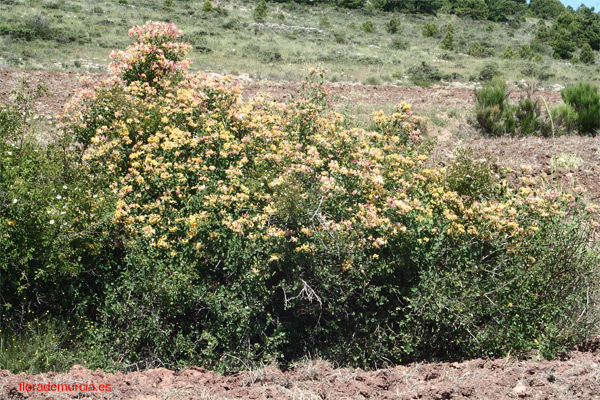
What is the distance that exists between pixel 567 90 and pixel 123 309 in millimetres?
9329

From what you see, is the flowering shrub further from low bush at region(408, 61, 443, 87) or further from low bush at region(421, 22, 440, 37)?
low bush at region(421, 22, 440, 37)

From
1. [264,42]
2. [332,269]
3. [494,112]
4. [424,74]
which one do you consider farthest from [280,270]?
[264,42]

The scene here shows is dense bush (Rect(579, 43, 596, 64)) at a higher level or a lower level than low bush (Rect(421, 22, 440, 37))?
lower

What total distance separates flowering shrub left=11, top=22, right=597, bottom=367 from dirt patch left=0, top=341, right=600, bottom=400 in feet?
0.95

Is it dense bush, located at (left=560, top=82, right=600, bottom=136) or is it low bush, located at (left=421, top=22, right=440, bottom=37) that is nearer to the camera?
dense bush, located at (left=560, top=82, right=600, bottom=136)

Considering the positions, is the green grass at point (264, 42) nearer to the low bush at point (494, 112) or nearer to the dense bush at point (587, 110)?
the low bush at point (494, 112)

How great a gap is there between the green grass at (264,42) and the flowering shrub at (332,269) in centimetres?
1439

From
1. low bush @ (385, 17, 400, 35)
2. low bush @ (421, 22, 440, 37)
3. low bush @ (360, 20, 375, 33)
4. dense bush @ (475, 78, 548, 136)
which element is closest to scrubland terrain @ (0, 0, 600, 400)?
dense bush @ (475, 78, 548, 136)

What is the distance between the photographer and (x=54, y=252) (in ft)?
14.6

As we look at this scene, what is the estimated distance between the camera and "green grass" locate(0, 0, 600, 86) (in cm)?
2116

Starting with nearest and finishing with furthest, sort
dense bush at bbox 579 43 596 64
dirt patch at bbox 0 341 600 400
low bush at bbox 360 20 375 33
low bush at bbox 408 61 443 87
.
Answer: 1. dirt patch at bbox 0 341 600 400
2. low bush at bbox 408 61 443 87
3. dense bush at bbox 579 43 596 64
4. low bush at bbox 360 20 375 33

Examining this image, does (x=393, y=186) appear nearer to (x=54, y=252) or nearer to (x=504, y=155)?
(x=54, y=252)

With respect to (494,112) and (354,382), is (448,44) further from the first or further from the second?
(354,382)

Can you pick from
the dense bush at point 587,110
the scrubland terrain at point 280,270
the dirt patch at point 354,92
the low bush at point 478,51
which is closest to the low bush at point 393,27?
the low bush at point 478,51
